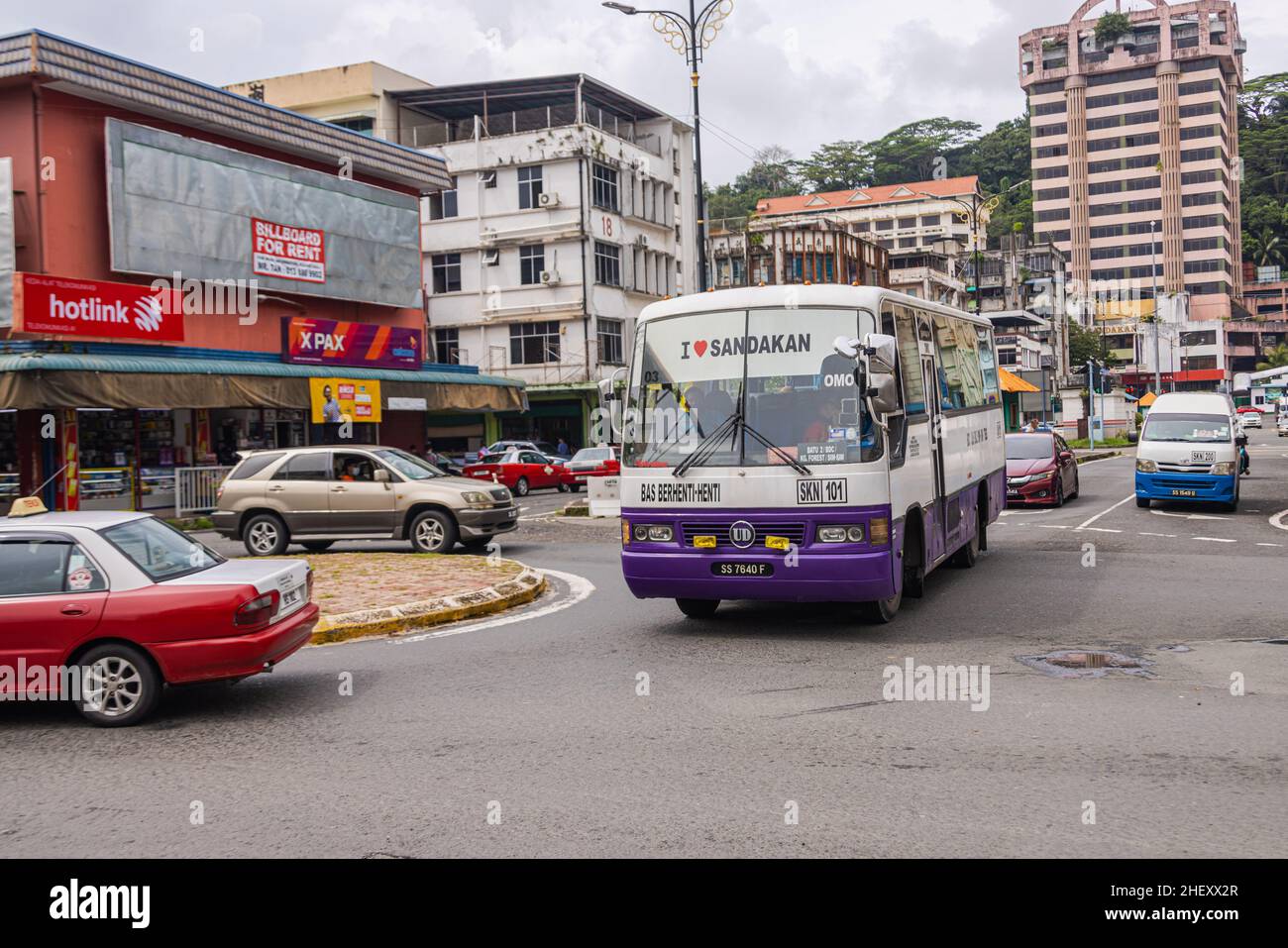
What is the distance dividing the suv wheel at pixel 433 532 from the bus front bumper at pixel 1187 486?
548 inches

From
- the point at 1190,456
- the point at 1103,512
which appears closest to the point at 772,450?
the point at 1103,512

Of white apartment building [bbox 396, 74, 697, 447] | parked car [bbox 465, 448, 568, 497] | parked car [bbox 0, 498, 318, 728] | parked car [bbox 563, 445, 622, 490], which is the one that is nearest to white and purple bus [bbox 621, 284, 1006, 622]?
parked car [bbox 0, 498, 318, 728]

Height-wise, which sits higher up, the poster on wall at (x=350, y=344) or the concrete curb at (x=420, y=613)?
the poster on wall at (x=350, y=344)

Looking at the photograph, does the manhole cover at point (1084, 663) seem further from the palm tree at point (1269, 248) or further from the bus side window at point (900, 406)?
the palm tree at point (1269, 248)

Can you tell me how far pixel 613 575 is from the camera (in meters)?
15.8

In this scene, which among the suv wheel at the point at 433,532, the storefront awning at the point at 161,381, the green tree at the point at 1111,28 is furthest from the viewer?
the green tree at the point at 1111,28

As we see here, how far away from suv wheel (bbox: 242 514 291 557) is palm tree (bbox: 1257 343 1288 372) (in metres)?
123

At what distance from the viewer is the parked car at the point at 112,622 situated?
768 cm

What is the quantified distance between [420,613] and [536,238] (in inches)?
1622

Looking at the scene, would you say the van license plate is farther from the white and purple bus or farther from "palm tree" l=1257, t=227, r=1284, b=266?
"palm tree" l=1257, t=227, r=1284, b=266

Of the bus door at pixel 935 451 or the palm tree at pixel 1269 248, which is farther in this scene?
the palm tree at pixel 1269 248

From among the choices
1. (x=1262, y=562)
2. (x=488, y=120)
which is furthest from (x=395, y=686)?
(x=488, y=120)

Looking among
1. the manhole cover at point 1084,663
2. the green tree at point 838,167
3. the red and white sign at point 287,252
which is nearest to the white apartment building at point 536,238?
the red and white sign at point 287,252

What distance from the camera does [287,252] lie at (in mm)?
33312
